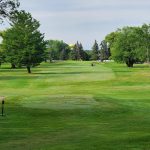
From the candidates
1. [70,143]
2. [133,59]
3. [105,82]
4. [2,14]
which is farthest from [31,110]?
[133,59]

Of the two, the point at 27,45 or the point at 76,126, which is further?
the point at 27,45

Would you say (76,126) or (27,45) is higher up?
(27,45)

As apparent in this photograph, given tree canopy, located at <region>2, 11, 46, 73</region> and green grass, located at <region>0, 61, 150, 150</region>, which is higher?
tree canopy, located at <region>2, 11, 46, 73</region>

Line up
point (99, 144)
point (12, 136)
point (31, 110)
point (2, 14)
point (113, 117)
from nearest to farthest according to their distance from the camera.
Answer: point (99, 144), point (12, 136), point (113, 117), point (31, 110), point (2, 14)

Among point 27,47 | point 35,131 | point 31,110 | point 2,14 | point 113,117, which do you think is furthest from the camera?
point 27,47

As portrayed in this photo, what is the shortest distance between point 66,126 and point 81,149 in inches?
313

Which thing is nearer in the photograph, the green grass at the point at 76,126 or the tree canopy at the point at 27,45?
the green grass at the point at 76,126

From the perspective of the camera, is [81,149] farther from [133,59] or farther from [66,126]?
[133,59]

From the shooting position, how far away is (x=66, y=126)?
20906mm

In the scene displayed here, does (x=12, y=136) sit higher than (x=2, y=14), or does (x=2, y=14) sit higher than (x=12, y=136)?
(x=2, y=14)

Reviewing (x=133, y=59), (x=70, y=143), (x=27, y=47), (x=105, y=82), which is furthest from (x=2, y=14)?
(x=133, y=59)

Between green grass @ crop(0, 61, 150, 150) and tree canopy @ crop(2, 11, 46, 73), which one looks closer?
green grass @ crop(0, 61, 150, 150)

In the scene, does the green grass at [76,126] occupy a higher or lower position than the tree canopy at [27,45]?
lower

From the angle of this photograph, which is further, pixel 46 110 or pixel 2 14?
pixel 2 14
